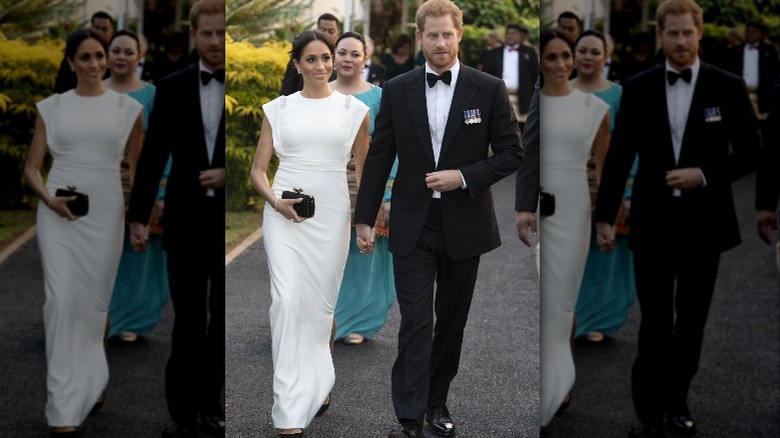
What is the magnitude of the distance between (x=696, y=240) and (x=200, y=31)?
61.1 inches

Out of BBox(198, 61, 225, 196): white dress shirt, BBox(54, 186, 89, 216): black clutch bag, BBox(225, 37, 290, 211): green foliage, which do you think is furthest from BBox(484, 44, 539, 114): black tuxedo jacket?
BBox(54, 186, 89, 216): black clutch bag

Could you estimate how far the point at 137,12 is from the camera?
2990 mm

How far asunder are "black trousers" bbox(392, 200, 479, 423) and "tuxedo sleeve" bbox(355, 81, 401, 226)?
0.48ft

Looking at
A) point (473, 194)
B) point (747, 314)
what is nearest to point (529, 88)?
point (473, 194)

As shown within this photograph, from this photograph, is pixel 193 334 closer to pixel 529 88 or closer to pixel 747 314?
pixel 529 88

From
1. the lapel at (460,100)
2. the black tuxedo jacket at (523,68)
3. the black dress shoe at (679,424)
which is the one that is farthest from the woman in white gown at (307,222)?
the black dress shoe at (679,424)

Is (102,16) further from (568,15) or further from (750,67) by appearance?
(750,67)

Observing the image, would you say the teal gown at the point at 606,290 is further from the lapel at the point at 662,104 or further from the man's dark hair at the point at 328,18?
the man's dark hair at the point at 328,18

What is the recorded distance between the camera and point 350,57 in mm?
2623

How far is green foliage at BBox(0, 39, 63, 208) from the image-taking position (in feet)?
9.56

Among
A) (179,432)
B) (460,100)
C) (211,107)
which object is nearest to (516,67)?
(460,100)

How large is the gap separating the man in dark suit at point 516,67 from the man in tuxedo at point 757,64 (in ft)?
2.31

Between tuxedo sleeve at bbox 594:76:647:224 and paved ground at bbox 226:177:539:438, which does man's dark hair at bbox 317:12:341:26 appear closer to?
paved ground at bbox 226:177:539:438

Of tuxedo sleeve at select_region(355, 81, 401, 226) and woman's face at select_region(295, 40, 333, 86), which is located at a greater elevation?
woman's face at select_region(295, 40, 333, 86)
